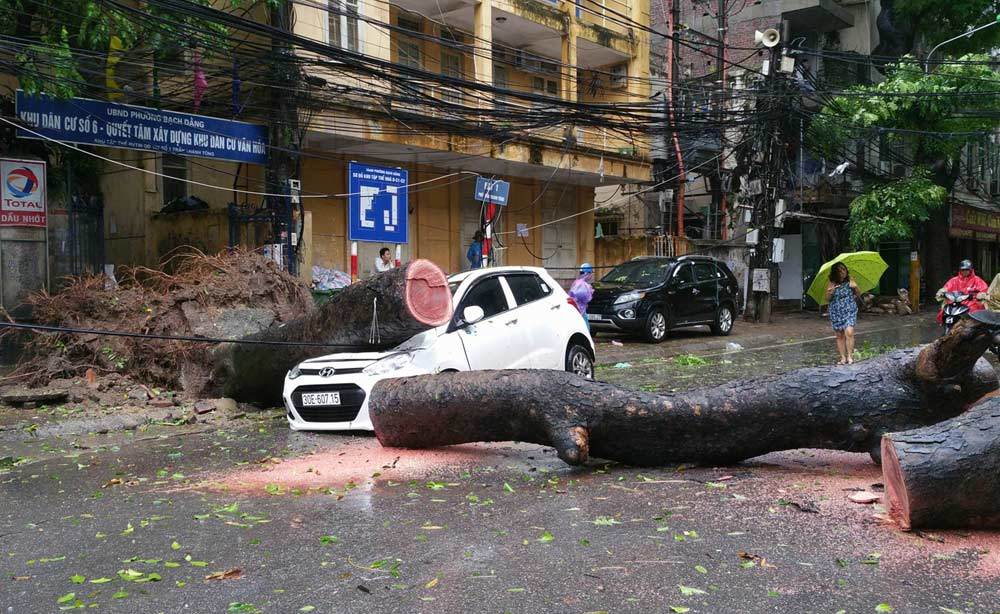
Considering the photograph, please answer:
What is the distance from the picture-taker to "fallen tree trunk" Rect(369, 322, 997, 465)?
5324 mm

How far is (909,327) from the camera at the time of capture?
2209 centimetres

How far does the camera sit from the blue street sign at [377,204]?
573 inches

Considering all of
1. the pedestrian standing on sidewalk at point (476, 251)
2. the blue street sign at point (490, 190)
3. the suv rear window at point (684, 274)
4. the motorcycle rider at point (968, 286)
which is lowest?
the motorcycle rider at point (968, 286)

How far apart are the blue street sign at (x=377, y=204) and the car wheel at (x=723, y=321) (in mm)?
7972

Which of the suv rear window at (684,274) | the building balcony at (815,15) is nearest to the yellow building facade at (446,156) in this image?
the suv rear window at (684,274)

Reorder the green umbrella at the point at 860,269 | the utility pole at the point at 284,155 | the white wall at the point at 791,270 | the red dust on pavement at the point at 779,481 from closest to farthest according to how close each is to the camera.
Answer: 1. the red dust on pavement at the point at 779,481
2. the green umbrella at the point at 860,269
3. the utility pole at the point at 284,155
4. the white wall at the point at 791,270

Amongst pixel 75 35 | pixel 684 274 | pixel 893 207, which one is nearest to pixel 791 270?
pixel 893 207

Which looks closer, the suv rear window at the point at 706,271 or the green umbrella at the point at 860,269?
the green umbrella at the point at 860,269

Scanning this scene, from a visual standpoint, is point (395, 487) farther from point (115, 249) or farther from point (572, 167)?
point (572, 167)

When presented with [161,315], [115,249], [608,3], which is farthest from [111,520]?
[608,3]

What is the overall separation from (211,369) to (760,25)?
84.6ft

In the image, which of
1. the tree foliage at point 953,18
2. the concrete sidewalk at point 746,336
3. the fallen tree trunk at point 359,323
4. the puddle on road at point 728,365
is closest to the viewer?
the fallen tree trunk at point 359,323

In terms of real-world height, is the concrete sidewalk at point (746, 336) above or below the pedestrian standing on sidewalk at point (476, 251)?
below

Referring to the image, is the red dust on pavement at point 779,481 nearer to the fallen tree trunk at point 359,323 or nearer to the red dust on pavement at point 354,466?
the red dust on pavement at point 354,466
